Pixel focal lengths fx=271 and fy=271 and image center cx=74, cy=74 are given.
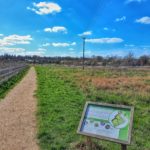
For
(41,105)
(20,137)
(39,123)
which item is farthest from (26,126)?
(41,105)

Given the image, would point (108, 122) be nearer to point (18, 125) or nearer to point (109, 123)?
point (109, 123)

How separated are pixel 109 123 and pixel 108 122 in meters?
0.03

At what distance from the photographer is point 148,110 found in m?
10.3

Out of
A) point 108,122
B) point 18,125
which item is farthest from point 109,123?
point 18,125

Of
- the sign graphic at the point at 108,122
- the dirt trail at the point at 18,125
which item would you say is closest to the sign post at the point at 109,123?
the sign graphic at the point at 108,122

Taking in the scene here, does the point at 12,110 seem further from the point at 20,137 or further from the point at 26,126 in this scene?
the point at 20,137

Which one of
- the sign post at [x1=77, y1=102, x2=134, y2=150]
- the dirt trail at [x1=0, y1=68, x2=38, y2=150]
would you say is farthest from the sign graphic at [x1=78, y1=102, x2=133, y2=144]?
the dirt trail at [x1=0, y1=68, x2=38, y2=150]

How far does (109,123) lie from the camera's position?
4.84 meters

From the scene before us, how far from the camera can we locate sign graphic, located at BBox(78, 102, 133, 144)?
465cm

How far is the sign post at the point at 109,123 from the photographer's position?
4644 mm

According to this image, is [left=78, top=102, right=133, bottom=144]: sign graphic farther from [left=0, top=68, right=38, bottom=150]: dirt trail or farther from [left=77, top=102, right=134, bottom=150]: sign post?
[left=0, top=68, right=38, bottom=150]: dirt trail

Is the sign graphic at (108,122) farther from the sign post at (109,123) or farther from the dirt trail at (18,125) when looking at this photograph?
the dirt trail at (18,125)

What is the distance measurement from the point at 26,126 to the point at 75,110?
8.75ft

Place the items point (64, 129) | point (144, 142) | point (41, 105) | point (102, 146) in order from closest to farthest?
point (102, 146)
point (144, 142)
point (64, 129)
point (41, 105)
